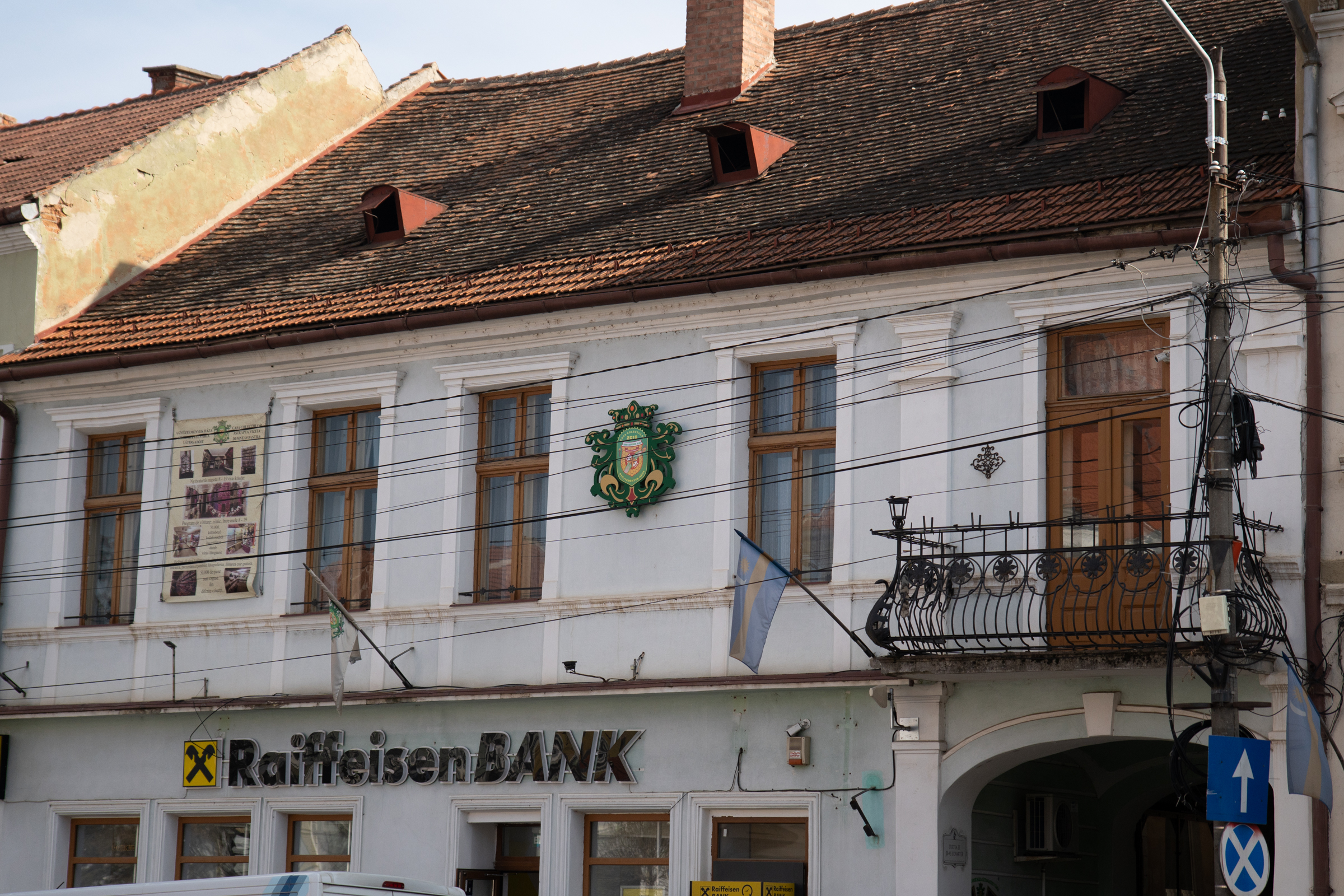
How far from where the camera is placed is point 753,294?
15844 mm

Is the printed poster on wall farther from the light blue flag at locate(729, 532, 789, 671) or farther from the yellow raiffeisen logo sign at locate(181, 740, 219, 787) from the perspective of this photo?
the light blue flag at locate(729, 532, 789, 671)

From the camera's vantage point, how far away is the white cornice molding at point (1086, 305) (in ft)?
46.2

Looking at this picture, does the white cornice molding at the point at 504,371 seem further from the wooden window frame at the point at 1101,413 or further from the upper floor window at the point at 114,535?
the wooden window frame at the point at 1101,413

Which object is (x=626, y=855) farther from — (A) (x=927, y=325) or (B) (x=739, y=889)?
(A) (x=927, y=325)

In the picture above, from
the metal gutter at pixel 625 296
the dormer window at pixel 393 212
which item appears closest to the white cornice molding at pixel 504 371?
the metal gutter at pixel 625 296

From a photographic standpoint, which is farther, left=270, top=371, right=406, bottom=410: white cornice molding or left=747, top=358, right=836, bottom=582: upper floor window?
left=270, top=371, right=406, bottom=410: white cornice molding

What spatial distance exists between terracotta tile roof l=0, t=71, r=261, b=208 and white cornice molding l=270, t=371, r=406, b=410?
4841 mm

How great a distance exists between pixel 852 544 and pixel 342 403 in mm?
5607

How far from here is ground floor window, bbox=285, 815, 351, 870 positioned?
56.1 ft

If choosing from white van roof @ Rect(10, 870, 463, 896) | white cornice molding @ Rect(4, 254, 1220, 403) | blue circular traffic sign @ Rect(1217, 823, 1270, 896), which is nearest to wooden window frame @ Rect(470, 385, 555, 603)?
white cornice molding @ Rect(4, 254, 1220, 403)

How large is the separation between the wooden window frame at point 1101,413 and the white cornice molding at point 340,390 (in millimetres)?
6294

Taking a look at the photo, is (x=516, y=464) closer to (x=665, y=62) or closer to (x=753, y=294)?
(x=753, y=294)

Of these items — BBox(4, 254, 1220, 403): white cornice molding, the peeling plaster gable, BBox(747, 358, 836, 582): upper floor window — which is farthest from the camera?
the peeling plaster gable

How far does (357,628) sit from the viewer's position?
16.2 meters
